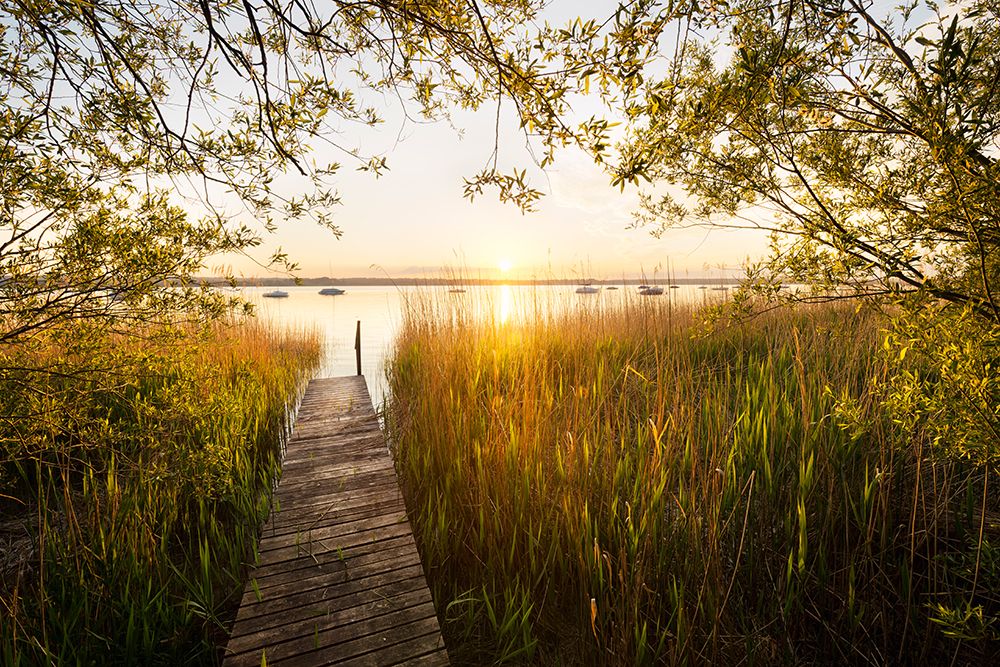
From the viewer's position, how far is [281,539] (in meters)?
2.19

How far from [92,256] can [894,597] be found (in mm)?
3408

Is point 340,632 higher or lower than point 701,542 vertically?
lower

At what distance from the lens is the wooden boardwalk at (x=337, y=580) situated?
60.5 inches

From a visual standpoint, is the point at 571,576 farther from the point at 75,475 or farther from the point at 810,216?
the point at 75,475

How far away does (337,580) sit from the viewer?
1888mm

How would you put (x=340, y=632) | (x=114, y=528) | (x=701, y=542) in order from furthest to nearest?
(x=114, y=528), (x=701, y=542), (x=340, y=632)

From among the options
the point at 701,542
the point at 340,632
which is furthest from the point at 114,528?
the point at 701,542

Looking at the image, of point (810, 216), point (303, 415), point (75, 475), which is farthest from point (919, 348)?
point (75, 475)

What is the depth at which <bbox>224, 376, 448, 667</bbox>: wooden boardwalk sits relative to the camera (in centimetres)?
154

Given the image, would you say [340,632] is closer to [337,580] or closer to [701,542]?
[337,580]

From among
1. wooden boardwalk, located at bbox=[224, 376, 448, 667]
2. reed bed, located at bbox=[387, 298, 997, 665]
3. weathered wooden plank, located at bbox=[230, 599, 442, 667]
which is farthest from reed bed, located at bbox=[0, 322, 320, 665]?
reed bed, located at bbox=[387, 298, 997, 665]

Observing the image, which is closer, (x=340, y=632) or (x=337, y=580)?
(x=340, y=632)

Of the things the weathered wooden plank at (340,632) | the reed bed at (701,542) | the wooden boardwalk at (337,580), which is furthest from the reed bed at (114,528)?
the reed bed at (701,542)

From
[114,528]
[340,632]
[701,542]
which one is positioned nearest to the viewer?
[340,632]
